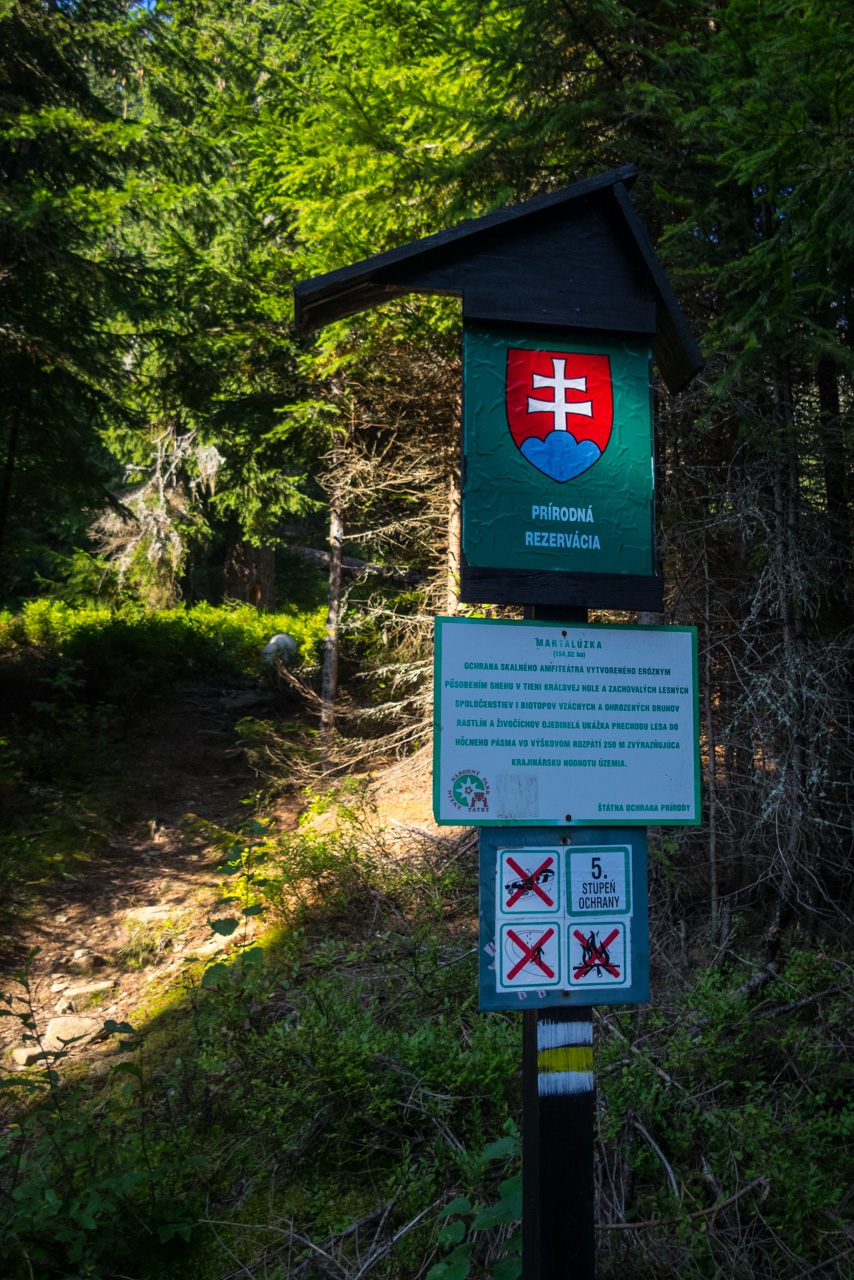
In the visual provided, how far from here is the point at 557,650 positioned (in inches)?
87.6

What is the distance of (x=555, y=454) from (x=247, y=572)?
17054 millimetres

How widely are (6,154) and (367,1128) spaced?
9.99 metres

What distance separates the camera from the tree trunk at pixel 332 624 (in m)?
9.42

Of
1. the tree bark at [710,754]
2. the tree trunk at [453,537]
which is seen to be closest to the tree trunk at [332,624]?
the tree trunk at [453,537]

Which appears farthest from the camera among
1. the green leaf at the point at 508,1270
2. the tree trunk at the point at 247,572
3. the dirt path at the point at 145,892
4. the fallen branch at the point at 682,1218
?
the tree trunk at the point at 247,572

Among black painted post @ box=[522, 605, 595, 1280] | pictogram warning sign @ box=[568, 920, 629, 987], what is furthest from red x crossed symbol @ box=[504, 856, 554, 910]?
black painted post @ box=[522, 605, 595, 1280]

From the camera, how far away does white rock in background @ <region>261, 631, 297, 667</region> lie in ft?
45.5

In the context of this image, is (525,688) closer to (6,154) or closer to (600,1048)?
(600,1048)

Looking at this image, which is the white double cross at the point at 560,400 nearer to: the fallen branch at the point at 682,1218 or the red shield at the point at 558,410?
the red shield at the point at 558,410

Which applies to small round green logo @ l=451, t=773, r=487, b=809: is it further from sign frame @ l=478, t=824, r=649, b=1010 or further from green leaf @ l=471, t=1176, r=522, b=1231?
green leaf @ l=471, t=1176, r=522, b=1231

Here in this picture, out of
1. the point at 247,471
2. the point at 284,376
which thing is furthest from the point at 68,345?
the point at 247,471

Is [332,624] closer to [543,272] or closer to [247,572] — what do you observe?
[543,272]

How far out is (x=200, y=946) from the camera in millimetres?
5816

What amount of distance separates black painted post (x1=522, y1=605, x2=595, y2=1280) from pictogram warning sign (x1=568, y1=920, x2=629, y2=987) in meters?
0.11
